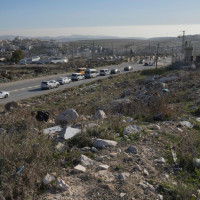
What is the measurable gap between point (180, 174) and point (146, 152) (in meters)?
→ 0.96

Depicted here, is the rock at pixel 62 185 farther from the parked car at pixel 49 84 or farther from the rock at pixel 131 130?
the parked car at pixel 49 84

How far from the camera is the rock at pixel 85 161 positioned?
4.60 metres

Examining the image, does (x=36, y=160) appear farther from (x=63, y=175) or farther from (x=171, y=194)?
(x=171, y=194)

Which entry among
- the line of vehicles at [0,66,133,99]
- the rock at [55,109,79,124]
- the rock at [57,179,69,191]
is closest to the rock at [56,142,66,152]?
the rock at [57,179,69,191]

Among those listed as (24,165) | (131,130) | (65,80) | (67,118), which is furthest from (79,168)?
(65,80)

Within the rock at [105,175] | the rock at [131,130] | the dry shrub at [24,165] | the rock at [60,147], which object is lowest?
the rock at [131,130]

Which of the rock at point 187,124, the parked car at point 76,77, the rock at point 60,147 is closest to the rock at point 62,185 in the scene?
the rock at point 60,147

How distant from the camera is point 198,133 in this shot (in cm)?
666

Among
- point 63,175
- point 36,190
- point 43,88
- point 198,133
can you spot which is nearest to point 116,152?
point 63,175

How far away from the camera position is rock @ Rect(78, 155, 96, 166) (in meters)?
4.60

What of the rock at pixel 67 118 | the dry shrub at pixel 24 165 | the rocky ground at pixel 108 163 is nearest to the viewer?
the dry shrub at pixel 24 165

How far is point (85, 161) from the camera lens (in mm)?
4645

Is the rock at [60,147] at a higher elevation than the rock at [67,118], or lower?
higher

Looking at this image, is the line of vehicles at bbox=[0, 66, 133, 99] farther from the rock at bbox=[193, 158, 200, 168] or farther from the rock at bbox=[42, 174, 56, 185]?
the rock at bbox=[193, 158, 200, 168]
